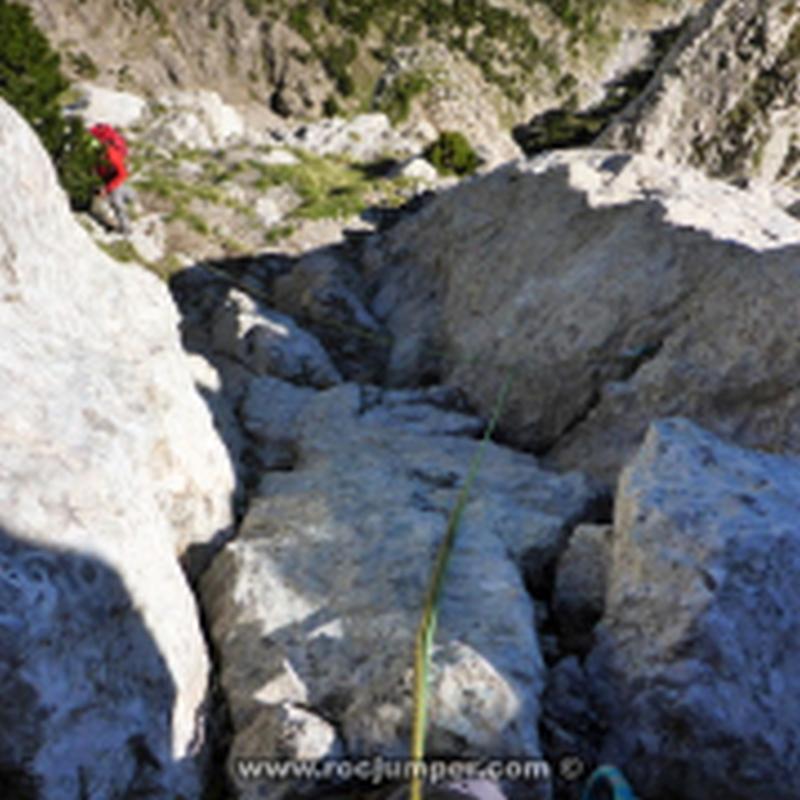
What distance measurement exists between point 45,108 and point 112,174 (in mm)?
2182

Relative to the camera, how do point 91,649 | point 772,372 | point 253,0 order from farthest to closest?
point 253,0 < point 772,372 < point 91,649

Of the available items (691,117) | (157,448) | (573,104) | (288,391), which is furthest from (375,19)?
(157,448)

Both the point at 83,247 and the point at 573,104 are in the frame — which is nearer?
the point at 83,247

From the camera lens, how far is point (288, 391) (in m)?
11.6

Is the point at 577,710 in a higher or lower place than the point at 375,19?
lower

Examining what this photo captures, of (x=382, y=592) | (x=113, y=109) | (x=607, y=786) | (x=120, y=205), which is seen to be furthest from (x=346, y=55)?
(x=607, y=786)

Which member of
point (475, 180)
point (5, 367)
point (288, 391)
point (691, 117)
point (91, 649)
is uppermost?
point (691, 117)

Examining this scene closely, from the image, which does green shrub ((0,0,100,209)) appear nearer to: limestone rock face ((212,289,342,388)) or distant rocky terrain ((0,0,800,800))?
distant rocky terrain ((0,0,800,800))

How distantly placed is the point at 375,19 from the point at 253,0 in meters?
10.6

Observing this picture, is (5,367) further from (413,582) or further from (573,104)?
(573,104)

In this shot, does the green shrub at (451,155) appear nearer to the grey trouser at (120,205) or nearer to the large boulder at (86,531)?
the grey trouser at (120,205)

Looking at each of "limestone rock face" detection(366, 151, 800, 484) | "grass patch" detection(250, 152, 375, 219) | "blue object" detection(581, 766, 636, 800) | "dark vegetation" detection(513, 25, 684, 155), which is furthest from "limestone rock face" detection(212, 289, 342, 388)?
"dark vegetation" detection(513, 25, 684, 155)

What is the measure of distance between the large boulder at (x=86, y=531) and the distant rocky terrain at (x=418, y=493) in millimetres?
25

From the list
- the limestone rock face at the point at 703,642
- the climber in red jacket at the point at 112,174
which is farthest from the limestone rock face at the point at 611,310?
the climber in red jacket at the point at 112,174
